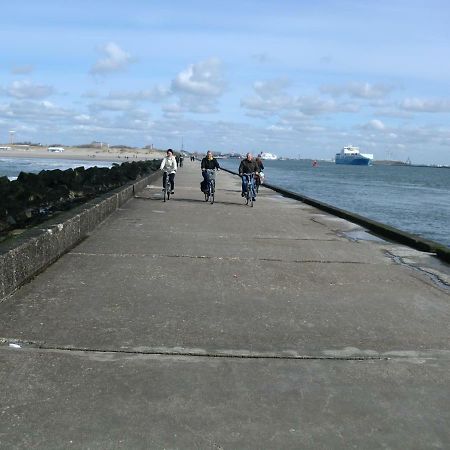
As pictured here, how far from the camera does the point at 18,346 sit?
13.5ft

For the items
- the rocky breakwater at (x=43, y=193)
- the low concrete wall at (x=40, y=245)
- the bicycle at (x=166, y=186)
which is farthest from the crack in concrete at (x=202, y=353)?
the bicycle at (x=166, y=186)

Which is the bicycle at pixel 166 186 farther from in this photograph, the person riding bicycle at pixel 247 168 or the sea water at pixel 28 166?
the sea water at pixel 28 166

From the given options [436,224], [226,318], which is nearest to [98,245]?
[226,318]

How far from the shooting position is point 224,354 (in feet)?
13.7

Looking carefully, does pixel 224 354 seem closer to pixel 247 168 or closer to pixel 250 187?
pixel 250 187

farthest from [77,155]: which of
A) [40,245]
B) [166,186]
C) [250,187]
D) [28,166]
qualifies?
[40,245]

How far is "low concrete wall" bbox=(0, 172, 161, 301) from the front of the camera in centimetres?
537

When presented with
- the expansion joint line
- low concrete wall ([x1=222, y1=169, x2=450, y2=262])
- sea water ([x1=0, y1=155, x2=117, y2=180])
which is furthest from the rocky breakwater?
sea water ([x1=0, y1=155, x2=117, y2=180])

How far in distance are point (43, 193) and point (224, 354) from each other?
580 inches

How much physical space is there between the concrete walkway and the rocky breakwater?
502 centimetres

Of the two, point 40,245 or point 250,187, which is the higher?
point 250,187

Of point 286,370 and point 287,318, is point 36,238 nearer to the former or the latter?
point 287,318

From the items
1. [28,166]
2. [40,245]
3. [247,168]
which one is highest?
[247,168]

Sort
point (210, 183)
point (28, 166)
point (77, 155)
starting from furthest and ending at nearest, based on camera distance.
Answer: point (77, 155), point (28, 166), point (210, 183)
